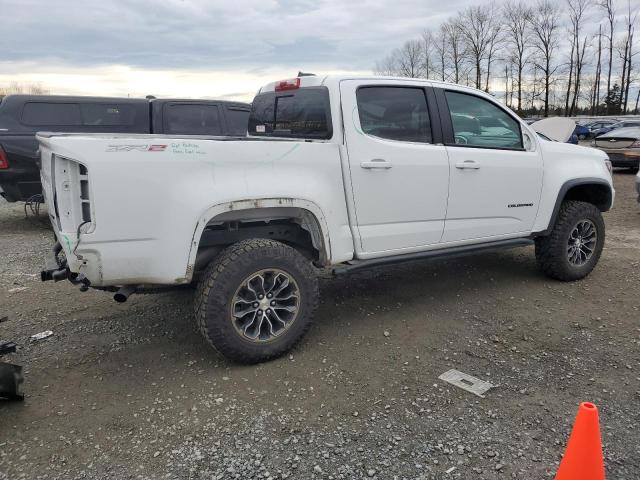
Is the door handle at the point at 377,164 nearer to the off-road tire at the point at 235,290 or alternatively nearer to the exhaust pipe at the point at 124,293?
the off-road tire at the point at 235,290

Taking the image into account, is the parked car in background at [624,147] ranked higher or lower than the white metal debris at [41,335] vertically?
higher

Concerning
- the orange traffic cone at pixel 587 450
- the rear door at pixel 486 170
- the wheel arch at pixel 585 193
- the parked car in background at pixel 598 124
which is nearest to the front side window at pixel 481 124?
the rear door at pixel 486 170

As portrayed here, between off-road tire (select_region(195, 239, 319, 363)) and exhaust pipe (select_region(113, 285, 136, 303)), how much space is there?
0.42m

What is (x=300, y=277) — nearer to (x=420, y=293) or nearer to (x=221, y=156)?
(x=221, y=156)

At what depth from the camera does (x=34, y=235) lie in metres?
7.71

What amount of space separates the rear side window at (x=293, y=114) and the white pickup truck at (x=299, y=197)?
0.05 feet

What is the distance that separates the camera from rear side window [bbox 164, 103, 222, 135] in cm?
869

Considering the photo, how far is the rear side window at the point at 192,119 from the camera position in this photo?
342 inches

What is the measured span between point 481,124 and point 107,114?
6.46m

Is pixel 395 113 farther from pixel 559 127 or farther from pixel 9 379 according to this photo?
pixel 559 127

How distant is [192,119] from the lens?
884 cm

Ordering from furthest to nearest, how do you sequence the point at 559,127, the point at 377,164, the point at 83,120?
the point at 83,120 → the point at 559,127 → the point at 377,164

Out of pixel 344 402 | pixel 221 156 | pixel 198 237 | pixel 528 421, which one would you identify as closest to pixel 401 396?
pixel 344 402

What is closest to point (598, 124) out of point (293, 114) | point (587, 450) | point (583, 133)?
point (583, 133)
